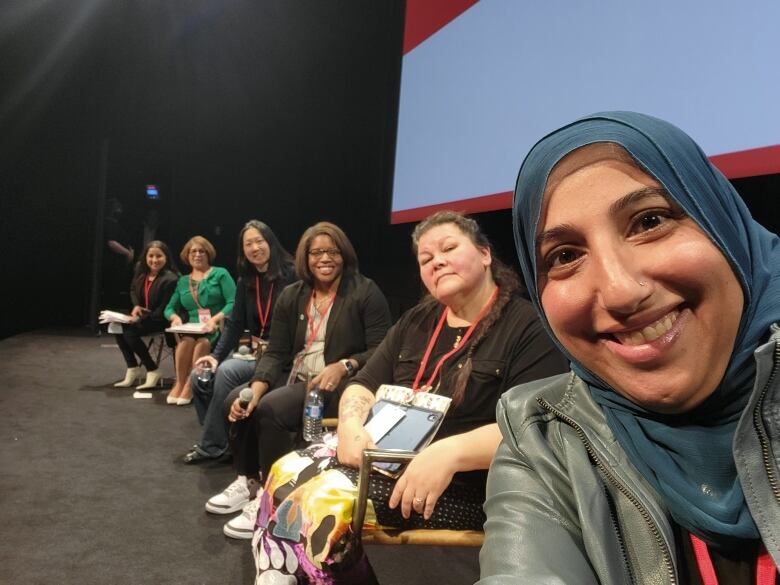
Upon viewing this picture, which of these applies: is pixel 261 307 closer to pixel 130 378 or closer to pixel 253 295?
pixel 253 295

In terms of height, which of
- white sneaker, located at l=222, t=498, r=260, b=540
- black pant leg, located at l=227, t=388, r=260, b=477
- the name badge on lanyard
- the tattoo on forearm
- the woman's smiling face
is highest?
the woman's smiling face

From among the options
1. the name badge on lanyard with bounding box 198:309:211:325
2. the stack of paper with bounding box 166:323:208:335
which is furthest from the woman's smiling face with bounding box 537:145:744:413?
the name badge on lanyard with bounding box 198:309:211:325

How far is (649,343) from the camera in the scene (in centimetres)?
58

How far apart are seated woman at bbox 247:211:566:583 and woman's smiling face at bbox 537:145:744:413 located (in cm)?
68

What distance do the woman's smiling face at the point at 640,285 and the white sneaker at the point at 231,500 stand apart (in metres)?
1.93

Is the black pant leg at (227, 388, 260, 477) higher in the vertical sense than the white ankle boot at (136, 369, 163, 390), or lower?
higher

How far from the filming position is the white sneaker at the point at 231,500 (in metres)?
2.15

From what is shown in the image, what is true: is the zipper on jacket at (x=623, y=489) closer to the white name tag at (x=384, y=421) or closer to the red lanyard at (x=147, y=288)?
the white name tag at (x=384, y=421)

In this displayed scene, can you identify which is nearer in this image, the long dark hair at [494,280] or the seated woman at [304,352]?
the long dark hair at [494,280]

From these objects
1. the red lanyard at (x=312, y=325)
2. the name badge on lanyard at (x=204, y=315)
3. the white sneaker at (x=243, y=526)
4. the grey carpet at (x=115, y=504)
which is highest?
the red lanyard at (x=312, y=325)

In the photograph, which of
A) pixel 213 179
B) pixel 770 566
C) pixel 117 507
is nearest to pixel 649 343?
pixel 770 566

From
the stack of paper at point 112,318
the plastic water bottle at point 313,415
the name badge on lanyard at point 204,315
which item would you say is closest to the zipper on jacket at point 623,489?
the plastic water bottle at point 313,415

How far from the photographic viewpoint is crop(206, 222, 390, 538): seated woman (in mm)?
2023

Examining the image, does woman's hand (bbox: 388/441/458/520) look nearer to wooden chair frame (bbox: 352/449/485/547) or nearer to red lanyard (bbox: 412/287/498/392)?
wooden chair frame (bbox: 352/449/485/547)
